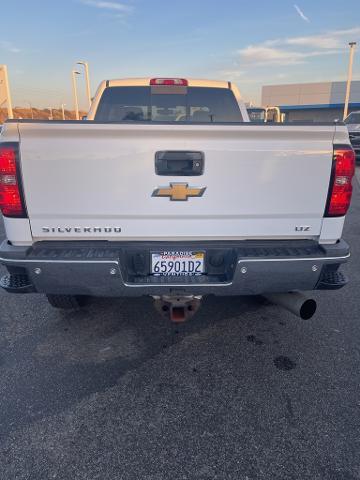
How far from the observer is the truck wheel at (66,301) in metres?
3.25

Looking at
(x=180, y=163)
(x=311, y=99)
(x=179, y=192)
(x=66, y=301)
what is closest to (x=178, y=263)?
(x=179, y=192)

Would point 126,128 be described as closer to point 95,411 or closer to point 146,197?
point 146,197

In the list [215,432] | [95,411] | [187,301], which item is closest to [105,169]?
[187,301]

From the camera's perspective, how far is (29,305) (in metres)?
3.76

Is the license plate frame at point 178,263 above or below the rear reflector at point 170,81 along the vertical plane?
below

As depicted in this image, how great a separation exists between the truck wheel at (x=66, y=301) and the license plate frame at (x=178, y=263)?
1.20 meters

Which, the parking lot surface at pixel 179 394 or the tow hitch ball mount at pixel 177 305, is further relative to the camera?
the tow hitch ball mount at pixel 177 305

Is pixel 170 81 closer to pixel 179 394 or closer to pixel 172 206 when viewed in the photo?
pixel 172 206

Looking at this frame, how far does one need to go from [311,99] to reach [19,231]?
2042 inches

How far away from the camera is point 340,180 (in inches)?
94.5

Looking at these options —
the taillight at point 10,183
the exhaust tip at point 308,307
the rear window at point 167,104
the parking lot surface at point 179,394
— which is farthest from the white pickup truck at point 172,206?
the rear window at point 167,104

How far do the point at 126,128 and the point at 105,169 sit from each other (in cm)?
29

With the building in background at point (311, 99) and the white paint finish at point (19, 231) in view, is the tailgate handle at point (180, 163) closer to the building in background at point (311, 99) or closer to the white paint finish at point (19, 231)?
the white paint finish at point (19, 231)

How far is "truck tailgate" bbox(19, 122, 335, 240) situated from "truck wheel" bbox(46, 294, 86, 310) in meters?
1.00
